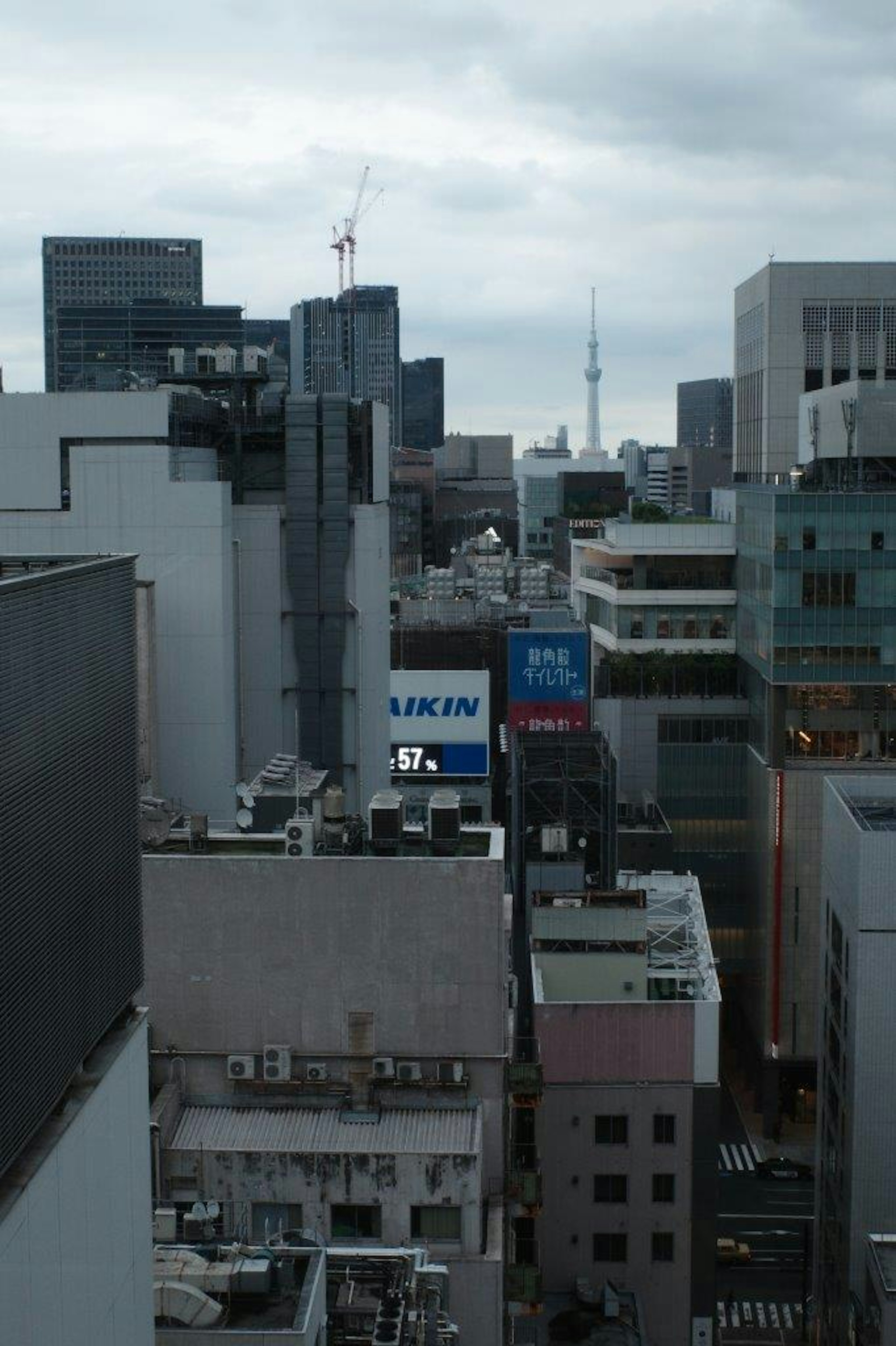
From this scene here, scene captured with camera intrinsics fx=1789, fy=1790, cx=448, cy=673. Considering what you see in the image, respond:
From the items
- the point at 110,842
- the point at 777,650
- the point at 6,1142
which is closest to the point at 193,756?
the point at 110,842

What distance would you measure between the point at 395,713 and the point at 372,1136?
6854cm

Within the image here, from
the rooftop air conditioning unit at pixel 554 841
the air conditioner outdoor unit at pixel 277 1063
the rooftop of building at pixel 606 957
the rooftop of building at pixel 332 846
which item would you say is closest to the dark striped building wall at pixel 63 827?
the air conditioner outdoor unit at pixel 277 1063

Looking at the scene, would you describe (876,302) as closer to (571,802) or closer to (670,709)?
(670,709)

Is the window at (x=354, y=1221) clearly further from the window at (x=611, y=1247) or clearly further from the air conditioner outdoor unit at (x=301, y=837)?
the window at (x=611, y=1247)

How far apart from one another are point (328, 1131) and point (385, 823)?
7091 mm

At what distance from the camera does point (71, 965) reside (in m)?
20.4

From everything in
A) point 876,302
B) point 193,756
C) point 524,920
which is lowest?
point 524,920

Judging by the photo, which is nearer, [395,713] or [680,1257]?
[680,1257]

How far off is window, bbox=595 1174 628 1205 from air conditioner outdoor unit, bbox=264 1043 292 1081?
54.9ft

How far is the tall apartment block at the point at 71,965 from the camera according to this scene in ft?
59.4

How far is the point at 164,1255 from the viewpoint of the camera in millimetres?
29969

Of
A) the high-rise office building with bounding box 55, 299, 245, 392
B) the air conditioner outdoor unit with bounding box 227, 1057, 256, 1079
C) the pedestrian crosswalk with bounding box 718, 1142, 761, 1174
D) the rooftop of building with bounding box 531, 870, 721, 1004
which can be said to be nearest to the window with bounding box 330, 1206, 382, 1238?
the air conditioner outdoor unit with bounding box 227, 1057, 256, 1079

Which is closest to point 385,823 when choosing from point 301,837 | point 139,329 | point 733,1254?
point 301,837

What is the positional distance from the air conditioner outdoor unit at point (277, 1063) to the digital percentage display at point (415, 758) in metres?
65.7
